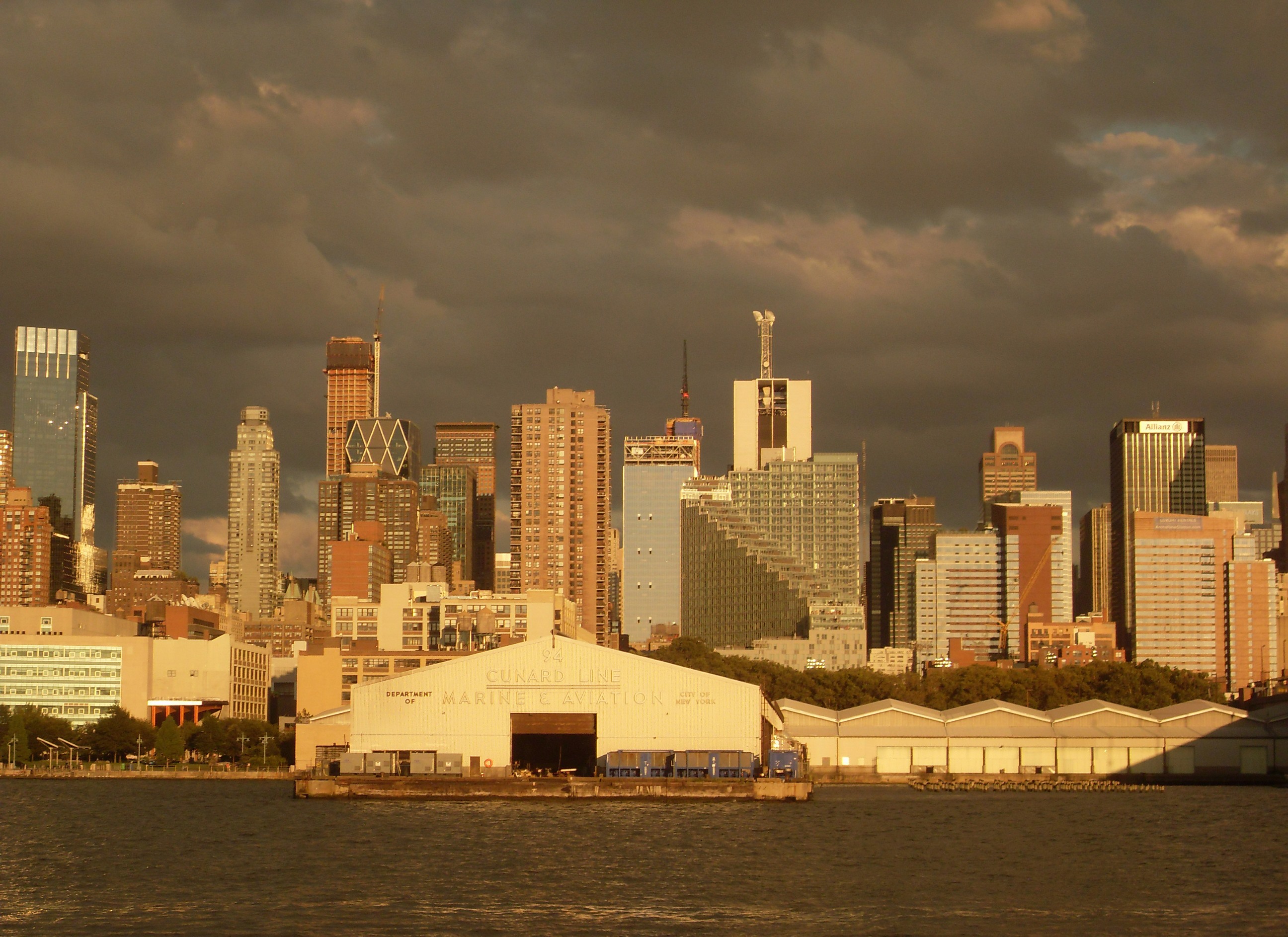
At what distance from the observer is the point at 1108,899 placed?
205 ft

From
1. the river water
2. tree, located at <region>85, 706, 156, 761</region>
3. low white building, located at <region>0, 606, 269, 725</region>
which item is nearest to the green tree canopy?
low white building, located at <region>0, 606, 269, 725</region>

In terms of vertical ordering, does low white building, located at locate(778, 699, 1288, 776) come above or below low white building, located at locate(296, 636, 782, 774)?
below

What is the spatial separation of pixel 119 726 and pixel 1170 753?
8972 cm

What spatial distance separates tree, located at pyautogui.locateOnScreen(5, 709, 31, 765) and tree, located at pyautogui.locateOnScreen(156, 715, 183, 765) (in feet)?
35.0

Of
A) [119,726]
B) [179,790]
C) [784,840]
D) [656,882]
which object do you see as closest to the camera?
[656,882]

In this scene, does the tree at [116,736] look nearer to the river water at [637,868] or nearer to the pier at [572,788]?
the river water at [637,868]

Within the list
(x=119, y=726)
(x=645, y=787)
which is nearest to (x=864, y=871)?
(x=645, y=787)

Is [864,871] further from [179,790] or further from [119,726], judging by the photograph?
[119,726]

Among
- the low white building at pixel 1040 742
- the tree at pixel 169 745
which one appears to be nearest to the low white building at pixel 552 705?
the low white building at pixel 1040 742

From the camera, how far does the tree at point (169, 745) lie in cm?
15412

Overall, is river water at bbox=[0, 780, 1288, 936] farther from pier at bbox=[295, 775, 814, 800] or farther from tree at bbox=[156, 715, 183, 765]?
tree at bbox=[156, 715, 183, 765]

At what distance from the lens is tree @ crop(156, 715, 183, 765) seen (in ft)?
506

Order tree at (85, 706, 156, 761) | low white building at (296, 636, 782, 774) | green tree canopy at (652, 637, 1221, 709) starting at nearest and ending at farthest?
1. low white building at (296, 636, 782, 774)
2. tree at (85, 706, 156, 761)
3. green tree canopy at (652, 637, 1221, 709)

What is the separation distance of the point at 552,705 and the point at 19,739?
216 feet
